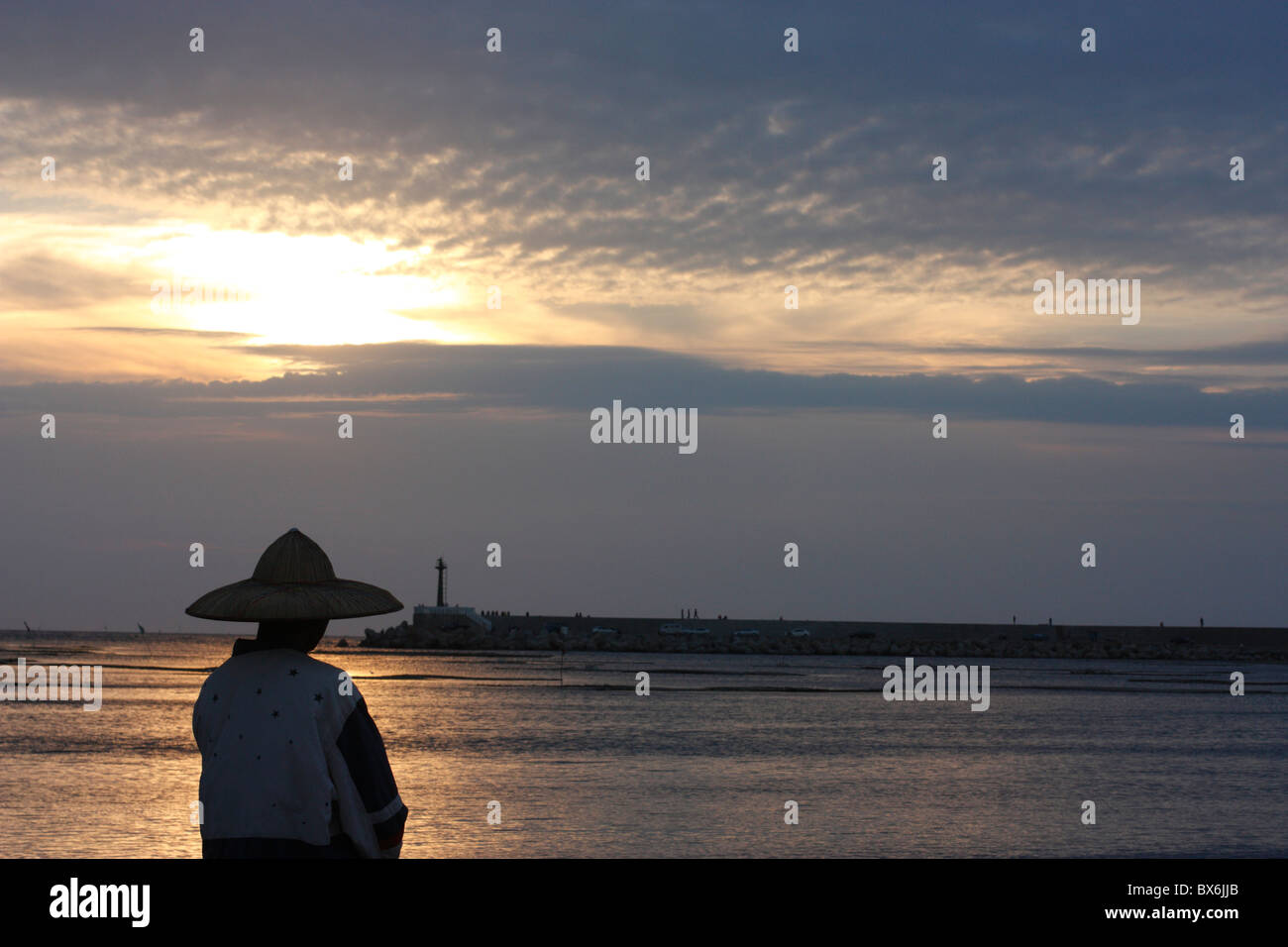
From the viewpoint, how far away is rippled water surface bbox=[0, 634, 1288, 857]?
848 inches

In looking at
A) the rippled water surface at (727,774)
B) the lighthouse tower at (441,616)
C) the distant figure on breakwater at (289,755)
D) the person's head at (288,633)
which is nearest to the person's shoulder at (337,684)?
the distant figure on breakwater at (289,755)

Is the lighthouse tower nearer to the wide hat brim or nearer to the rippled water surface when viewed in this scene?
the rippled water surface

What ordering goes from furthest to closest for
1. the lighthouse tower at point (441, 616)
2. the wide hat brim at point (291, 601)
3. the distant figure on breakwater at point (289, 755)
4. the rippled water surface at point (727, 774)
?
1. the lighthouse tower at point (441, 616)
2. the rippled water surface at point (727, 774)
3. the wide hat brim at point (291, 601)
4. the distant figure on breakwater at point (289, 755)

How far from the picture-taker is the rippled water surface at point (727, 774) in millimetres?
21547

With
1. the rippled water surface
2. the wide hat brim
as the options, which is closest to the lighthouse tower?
the rippled water surface

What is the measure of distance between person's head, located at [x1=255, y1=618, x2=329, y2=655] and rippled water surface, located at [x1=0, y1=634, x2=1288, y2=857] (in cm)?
1460

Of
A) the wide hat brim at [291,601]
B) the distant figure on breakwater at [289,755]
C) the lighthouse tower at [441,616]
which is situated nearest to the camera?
the distant figure on breakwater at [289,755]

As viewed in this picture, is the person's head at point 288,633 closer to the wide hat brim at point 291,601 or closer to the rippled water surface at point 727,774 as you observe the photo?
the wide hat brim at point 291,601

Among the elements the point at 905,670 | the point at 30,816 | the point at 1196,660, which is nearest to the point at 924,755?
the point at 30,816

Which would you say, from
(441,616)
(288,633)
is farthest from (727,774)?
(441,616)

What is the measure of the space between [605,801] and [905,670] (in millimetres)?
82279

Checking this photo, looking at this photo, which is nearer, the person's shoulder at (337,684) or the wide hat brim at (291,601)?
the person's shoulder at (337,684)

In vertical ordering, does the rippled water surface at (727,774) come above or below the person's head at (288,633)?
below
